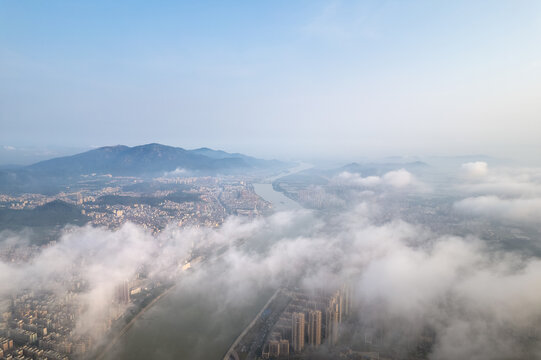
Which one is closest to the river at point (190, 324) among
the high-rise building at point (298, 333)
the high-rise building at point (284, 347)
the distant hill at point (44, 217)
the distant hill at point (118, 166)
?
the high-rise building at point (284, 347)

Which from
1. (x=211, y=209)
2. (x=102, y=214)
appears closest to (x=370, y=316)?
(x=211, y=209)

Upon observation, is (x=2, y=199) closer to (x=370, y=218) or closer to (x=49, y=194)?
(x=49, y=194)

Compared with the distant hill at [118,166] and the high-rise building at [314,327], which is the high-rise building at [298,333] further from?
the distant hill at [118,166]

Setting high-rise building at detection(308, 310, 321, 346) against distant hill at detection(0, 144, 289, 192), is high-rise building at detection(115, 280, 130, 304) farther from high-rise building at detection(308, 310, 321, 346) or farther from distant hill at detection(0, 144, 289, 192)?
distant hill at detection(0, 144, 289, 192)

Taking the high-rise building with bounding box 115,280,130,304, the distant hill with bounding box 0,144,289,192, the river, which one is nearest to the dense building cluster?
the river

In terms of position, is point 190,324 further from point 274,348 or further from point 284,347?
point 284,347

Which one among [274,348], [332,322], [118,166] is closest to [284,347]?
[274,348]
